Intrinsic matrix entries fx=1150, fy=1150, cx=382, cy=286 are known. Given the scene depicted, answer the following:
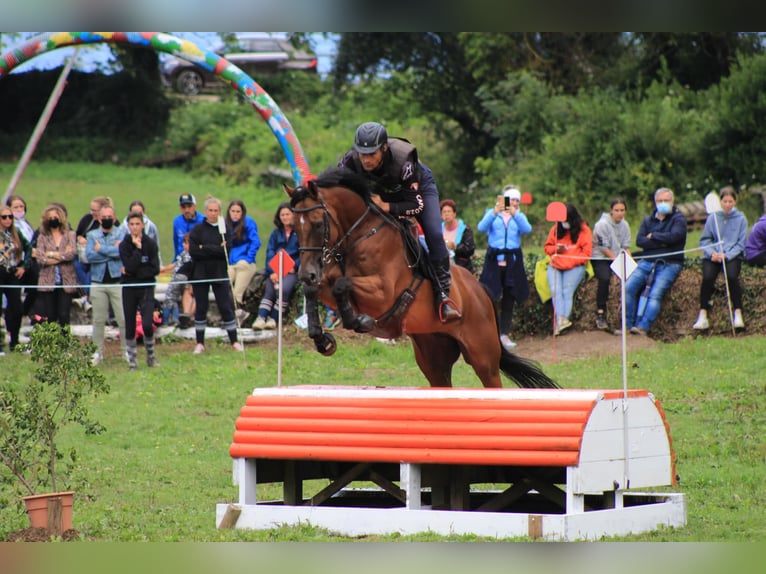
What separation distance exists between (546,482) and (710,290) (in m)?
7.02

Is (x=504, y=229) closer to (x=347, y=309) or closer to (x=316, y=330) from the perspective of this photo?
(x=347, y=309)

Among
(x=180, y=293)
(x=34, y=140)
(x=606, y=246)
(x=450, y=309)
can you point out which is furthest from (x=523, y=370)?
(x=34, y=140)

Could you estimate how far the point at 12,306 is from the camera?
44.9ft

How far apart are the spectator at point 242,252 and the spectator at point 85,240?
62.7 inches

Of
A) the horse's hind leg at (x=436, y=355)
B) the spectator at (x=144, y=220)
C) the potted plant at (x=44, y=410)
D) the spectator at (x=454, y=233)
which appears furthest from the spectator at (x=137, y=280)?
the potted plant at (x=44, y=410)

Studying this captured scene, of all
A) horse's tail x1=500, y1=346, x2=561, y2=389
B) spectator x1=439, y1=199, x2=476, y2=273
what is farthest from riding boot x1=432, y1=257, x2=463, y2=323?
spectator x1=439, y1=199, x2=476, y2=273

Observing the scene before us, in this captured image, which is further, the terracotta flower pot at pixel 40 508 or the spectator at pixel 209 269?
the spectator at pixel 209 269

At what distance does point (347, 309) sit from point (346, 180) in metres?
0.90

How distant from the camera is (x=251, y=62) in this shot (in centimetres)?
3047

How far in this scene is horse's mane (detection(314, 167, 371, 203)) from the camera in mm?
7648

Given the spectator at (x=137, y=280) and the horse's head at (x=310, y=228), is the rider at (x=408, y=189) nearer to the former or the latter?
the horse's head at (x=310, y=228)

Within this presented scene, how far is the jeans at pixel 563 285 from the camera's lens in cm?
1415

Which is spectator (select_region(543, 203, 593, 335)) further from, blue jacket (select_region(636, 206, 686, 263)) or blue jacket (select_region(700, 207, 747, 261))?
blue jacket (select_region(700, 207, 747, 261))

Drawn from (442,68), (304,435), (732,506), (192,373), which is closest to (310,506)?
(304,435)
